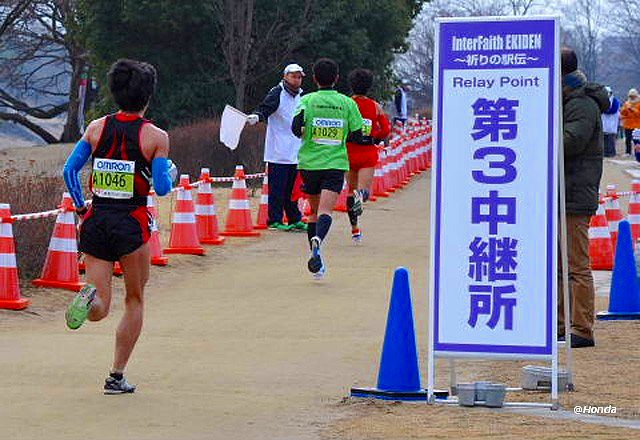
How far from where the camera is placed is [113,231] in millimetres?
9328

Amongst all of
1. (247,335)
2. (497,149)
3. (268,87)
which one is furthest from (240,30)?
(497,149)

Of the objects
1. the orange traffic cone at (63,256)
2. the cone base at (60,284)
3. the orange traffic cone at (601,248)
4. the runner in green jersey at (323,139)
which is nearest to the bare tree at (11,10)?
the orange traffic cone at (601,248)

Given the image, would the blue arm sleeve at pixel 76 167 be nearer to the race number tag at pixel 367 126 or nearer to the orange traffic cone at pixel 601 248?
the race number tag at pixel 367 126

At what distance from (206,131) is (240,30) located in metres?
7.49

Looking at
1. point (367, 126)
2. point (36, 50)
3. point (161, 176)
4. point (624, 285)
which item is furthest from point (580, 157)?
point (36, 50)

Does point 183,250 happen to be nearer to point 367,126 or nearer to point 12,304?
point 367,126

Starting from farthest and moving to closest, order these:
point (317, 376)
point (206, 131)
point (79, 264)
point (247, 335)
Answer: point (206, 131) → point (79, 264) → point (247, 335) → point (317, 376)

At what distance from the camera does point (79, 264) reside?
1538 centimetres

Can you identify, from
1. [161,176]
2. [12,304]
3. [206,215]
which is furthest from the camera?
[206,215]

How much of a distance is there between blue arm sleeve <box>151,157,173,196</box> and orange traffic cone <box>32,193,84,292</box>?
5.18 m

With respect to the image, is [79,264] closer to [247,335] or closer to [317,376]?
[247,335]

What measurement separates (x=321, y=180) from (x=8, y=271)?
3.71 metres

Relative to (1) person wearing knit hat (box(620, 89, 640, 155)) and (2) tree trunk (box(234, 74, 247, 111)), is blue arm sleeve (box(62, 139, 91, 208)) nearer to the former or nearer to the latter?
(2) tree trunk (box(234, 74, 247, 111))

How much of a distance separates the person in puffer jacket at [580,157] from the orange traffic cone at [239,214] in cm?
874
